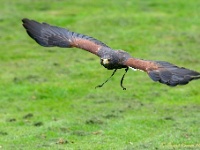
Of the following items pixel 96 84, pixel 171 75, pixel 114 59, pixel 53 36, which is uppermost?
pixel 171 75

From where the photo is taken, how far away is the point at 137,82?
24172 millimetres

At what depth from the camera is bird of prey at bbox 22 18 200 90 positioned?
42.8 feet

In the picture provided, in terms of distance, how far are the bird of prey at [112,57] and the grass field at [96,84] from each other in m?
2.72

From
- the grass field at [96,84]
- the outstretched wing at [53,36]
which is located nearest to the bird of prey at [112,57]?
the outstretched wing at [53,36]

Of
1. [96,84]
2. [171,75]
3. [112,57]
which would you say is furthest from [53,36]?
[96,84]

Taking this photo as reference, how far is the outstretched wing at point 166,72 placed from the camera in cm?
1288

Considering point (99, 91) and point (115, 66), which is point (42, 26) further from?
point (99, 91)

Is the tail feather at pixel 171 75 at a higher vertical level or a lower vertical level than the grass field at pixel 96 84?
higher

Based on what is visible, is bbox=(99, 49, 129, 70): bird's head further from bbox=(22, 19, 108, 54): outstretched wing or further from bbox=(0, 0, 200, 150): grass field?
bbox=(0, 0, 200, 150): grass field

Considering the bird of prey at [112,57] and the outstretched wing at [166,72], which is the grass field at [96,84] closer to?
the bird of prey at [112,57]

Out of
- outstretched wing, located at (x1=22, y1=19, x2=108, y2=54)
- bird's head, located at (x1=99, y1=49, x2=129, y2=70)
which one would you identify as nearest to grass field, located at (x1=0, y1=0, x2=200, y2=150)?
outstretched wing, located at (x1=22, y1=19, x2=108, y2=54)

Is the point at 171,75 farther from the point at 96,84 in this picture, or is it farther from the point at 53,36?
the point at 96,84

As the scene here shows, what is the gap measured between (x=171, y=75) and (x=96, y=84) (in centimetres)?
1117

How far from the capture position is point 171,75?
1316 centimetres
